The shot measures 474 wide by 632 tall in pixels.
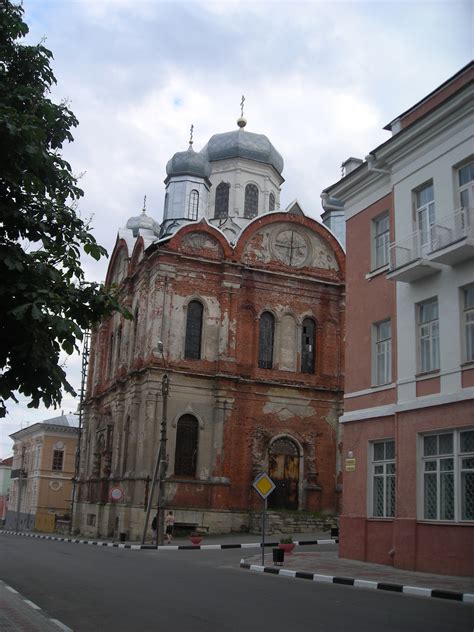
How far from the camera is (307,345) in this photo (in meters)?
36.8

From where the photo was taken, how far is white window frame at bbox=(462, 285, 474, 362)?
52.4 feet

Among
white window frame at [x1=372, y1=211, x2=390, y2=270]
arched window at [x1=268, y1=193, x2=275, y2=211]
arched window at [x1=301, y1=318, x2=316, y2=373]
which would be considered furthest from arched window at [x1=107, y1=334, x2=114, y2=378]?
white window frame at [x1=372, y1=211, x2=390, y2=270]

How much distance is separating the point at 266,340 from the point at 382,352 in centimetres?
1677

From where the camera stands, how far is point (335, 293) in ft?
124

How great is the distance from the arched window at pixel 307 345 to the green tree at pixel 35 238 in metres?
27.5

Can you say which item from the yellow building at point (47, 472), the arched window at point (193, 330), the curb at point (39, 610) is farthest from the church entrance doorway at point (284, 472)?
the yellow building at point (47, 472)

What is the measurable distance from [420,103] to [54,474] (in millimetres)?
50231

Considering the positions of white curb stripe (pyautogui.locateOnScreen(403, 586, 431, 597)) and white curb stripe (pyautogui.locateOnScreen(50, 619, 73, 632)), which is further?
white curb stripe (pyautogui.locateOnScreen(403, 586, 431, 597))

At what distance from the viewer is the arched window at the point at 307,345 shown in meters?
36.5

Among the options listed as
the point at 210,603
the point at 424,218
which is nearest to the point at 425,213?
the point at 424,218

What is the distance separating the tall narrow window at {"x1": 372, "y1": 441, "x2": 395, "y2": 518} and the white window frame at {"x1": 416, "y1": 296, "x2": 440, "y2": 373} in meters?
2.32

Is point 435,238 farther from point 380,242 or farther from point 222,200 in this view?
point 222,200

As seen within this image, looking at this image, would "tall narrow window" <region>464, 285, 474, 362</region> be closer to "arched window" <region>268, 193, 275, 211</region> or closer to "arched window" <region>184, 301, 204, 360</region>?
"arched window" <region>184, 301, 204, 360</region>

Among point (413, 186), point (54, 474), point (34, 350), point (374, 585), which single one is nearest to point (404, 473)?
point (374, 585)
